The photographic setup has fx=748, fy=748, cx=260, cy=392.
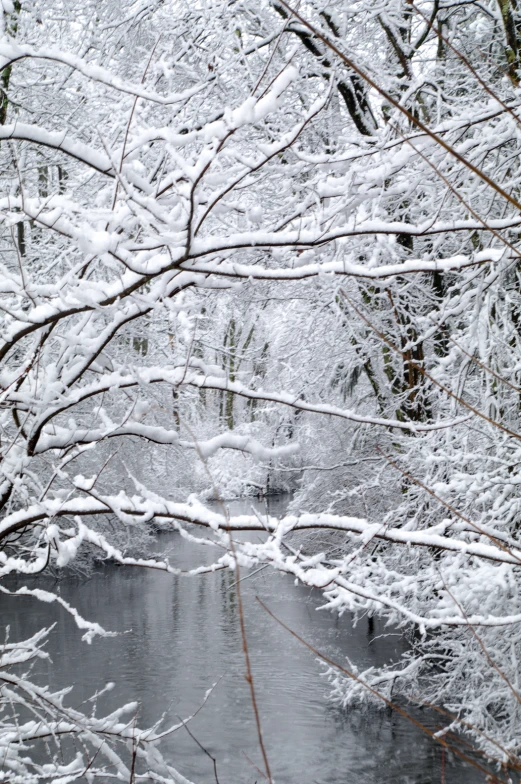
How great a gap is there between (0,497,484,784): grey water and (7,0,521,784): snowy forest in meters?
0.20

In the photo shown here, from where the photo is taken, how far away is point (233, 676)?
28.7 ft

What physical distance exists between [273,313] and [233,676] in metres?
4.74

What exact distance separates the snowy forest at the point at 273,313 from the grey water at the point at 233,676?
0.66ft

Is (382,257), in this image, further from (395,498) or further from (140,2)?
(395,498)

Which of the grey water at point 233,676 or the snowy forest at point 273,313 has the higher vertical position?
the snowy forest at point 273,313

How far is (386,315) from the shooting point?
8.05m

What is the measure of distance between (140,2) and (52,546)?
571cm

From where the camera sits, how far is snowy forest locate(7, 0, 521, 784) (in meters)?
2.40

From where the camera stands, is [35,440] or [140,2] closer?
[35,440]

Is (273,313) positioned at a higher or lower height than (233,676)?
higher

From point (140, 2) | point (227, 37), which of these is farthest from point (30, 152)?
point (227, 37)

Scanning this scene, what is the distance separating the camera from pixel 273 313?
10.4 m

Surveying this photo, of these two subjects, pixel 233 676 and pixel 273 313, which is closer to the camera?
pixel 233 676

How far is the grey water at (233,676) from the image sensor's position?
691 centimetres
